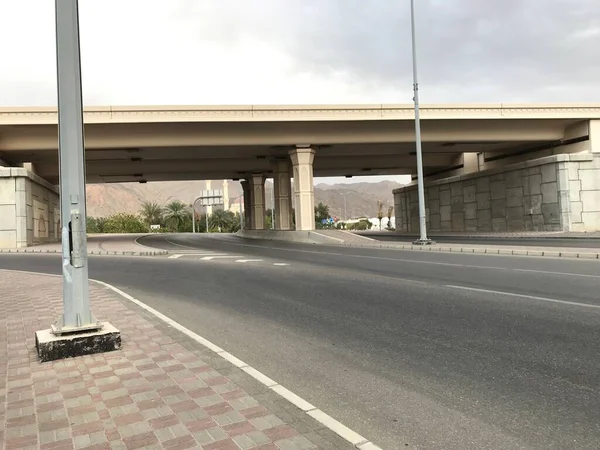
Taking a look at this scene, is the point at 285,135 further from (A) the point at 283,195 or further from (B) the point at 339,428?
(B) the point at 339,428

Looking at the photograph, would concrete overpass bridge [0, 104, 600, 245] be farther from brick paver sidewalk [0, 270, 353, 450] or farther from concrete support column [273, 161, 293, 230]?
brick paver sidewalk [0, 270, 353, 450]

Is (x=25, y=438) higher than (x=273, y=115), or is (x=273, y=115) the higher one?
(x=273, y=115)

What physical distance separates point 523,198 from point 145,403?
31421 mm

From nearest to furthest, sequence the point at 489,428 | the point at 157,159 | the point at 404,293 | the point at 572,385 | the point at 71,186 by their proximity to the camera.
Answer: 1. the point at 489,428
2. the point at 572,385
3. the point at 71,186
4. the point at 404,293
5. the point at 157,159

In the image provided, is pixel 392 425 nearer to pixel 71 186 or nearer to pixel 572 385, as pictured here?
pixel 572 385

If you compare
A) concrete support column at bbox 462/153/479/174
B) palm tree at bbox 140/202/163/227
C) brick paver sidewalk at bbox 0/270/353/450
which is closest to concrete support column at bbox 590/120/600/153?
concrete support column at bbox 462/153/479/174

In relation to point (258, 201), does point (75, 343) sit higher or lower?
lower

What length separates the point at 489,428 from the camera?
3.46 meters

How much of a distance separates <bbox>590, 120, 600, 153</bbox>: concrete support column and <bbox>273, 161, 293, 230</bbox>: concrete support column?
849 inches

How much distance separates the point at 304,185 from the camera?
31.4 m

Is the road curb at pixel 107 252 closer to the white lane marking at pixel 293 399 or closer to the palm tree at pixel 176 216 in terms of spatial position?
the white lane marking at pixel 293 399

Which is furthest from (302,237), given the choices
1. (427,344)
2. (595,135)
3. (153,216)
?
(153,216)

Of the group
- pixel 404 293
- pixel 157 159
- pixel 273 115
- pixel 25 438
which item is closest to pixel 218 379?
pixel 25 438

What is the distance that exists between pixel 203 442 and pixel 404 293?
6.47 metres
